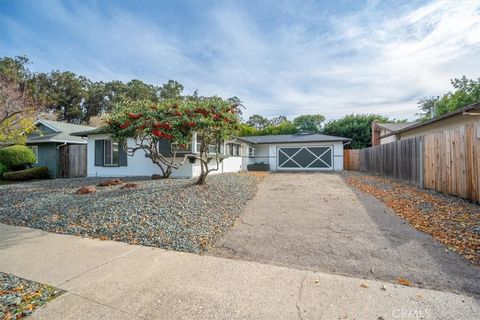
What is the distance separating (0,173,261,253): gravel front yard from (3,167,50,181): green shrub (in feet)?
25.9

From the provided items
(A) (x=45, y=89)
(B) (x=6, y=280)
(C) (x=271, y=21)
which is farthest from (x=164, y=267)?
(A) (x=45, y=89)

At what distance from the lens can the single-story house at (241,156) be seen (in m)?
12.1

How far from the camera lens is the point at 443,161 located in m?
6.82

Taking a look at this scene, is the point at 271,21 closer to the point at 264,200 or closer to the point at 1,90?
the point at 264,200

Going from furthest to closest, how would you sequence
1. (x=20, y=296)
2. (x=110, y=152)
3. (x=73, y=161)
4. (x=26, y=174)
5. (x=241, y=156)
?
(x=241, y=156) < (x=73, y=161) < (x=26, y=174) < (x=110, y=152) < (x=20, y=296)

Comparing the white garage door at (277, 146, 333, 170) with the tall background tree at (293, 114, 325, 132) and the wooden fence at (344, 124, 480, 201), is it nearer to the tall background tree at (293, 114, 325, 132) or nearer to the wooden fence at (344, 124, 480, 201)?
the wooden fence at (344, 124, 480, 201)

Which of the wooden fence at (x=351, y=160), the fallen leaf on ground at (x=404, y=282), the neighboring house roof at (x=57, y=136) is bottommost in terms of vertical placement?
the fallen leaf on ground at (x=404, y=282)

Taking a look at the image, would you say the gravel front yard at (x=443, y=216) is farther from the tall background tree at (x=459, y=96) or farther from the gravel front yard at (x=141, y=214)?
the tall background tree at (x=459, y=96)

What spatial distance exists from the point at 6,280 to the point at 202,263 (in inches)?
92.9

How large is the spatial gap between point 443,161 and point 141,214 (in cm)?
840

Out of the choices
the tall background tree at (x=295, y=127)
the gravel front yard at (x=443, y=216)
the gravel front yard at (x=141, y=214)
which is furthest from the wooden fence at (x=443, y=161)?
the tall background tree at (x=295, y=127)

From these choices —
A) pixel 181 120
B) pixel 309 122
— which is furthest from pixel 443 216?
pixel 309 122

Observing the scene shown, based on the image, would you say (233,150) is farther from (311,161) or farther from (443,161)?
(443,161)

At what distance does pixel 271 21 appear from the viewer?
814cm
